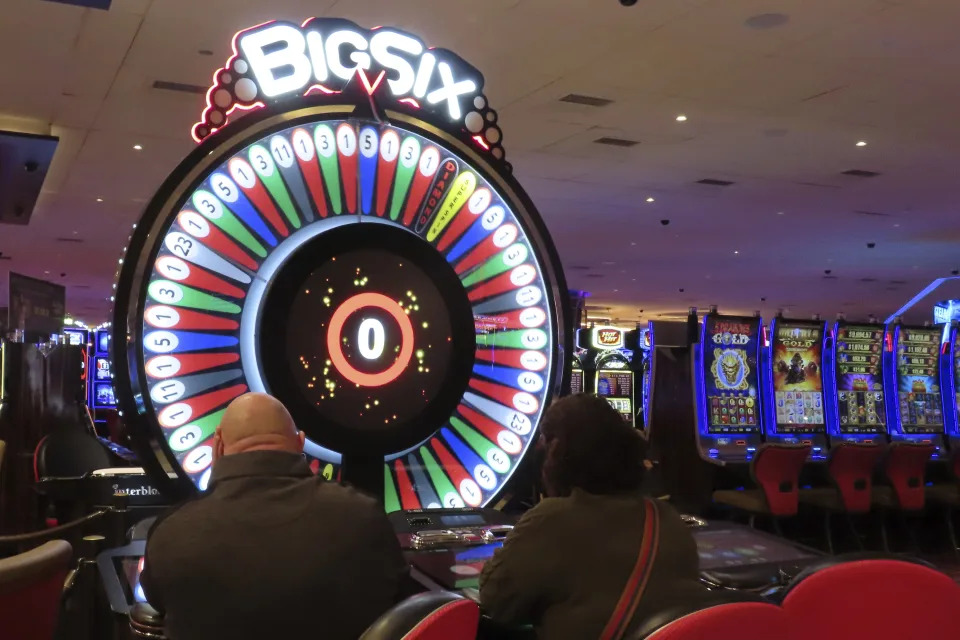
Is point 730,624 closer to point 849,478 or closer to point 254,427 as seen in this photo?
point 254,427

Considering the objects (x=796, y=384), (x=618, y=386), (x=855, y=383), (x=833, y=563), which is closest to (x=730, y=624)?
(x=833, y=563)

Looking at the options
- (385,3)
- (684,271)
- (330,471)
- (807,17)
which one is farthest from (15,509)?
(684,271)

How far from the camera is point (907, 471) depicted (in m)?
5.51

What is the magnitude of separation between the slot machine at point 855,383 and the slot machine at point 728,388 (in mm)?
648

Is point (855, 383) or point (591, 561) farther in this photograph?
point (855, 383)

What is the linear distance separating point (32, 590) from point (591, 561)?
143cm

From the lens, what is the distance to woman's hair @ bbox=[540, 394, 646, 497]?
63.9 inches

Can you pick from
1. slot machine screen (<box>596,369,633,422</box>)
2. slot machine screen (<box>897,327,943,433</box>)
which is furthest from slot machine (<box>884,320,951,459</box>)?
slot machine screen (<box>596,369,633,422</box>)

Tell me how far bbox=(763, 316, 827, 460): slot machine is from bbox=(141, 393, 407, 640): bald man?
508 cm

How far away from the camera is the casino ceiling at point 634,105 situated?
4414mm

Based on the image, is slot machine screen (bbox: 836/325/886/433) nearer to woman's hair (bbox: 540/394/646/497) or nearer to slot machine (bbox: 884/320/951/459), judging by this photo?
slot machine (bbox: 884/320/951/459)

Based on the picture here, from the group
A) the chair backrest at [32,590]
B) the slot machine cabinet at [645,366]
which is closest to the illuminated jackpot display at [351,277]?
the chair backrest at [32,590]

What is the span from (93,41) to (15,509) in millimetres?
2621

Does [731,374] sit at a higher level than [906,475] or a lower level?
higher
